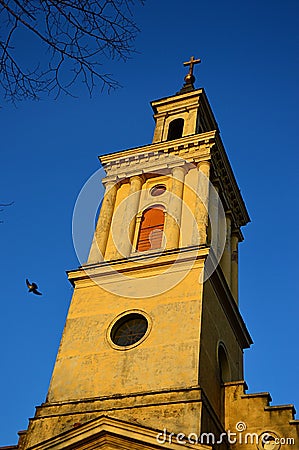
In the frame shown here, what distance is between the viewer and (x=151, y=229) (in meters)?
22.1

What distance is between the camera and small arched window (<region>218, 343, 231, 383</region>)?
62.5 ft

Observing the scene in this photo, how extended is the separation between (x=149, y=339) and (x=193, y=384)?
2225 mm

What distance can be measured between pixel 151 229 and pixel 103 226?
1.81m

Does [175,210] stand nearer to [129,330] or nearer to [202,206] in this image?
[202,206]

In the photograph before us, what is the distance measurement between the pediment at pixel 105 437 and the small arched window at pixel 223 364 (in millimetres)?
5047

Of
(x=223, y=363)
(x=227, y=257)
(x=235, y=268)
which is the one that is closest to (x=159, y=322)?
(x=223, y=363)

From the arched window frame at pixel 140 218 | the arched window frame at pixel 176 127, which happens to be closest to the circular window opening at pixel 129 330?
the arched window frame at pixel 140 218

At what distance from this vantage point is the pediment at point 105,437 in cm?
1444

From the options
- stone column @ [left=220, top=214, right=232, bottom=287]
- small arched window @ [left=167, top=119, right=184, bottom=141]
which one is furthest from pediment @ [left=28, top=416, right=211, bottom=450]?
small arched window @ [left=167, top=119, right=184, bottom=141]

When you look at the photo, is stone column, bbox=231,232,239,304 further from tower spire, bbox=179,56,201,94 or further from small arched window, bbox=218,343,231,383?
tower spire, bbox=179,56,201,94

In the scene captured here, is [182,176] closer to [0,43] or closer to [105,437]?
[105,437]

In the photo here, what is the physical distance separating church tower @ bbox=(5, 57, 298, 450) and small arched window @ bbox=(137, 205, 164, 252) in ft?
0.13

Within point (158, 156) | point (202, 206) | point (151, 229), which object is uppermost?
point (158, 156)

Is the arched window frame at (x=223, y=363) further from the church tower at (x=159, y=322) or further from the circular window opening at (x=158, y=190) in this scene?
the circular window opening at (x=158, y=190)
